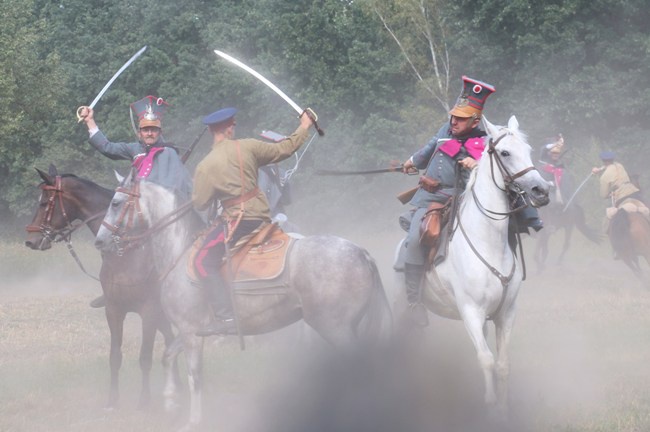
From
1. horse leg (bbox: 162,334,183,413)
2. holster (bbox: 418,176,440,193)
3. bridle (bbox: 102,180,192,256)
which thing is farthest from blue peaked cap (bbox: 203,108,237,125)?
horse leg (bbox: 162,334,183,413)

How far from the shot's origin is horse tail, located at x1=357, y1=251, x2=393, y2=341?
8.45 meters

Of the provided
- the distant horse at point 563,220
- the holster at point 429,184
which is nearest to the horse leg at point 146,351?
the holster at point 429,184

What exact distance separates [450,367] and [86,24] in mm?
36998

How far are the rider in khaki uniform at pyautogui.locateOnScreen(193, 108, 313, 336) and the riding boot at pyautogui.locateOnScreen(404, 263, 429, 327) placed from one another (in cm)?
145

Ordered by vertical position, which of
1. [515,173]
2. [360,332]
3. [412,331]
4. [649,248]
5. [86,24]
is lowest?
[86,24]

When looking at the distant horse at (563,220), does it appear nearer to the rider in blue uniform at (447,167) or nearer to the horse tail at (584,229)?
the horse tail at (584,229)

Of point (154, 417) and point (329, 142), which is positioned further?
point (329, 142)

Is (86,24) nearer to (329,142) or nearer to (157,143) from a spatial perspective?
(329,142)

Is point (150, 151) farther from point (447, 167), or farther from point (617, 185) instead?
point (617, 185)

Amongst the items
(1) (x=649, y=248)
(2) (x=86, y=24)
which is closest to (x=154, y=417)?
(1) (x=649, y=248)

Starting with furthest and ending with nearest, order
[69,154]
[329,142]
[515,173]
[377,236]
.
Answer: [69,154] → [329,142] → [377,236] → [515,173]

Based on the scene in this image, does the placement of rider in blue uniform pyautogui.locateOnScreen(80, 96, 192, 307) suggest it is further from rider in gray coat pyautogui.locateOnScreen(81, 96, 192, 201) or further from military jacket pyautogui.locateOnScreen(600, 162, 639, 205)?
military jacket pyautogui.locateOnScreen(600, 162, 639, 205)

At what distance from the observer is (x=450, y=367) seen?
1020 cm

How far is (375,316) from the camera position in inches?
336
